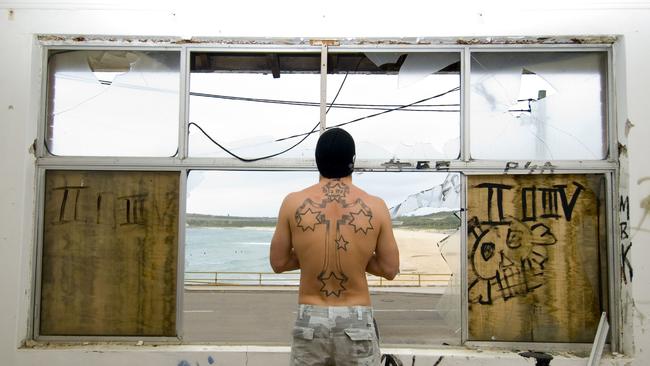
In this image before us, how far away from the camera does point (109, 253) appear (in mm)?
4043

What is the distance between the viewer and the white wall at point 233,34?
3.81 metres

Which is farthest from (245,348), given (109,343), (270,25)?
(270,25)

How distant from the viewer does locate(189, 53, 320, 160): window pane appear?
13.6 ft

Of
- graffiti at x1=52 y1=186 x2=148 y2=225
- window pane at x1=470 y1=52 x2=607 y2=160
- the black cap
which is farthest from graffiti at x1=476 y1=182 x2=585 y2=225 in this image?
graffiti at x1=52 y1=186 x2=148 y2=225

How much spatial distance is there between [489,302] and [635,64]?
6.69 ft

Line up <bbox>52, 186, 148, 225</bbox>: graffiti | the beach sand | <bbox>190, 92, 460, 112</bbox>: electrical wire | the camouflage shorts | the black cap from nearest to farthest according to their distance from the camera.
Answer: the camouflage shorts < the black cap < <bbox>52, 186, 148, 225</bbox>: graffiti < <bbox>190, 92, 460, 112</bbox>: electrical wire < the beach sand

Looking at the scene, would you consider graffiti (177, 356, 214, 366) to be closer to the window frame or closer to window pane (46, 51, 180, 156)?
the window frame

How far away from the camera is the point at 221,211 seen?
4531 mm

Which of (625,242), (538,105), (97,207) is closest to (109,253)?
(97,207)

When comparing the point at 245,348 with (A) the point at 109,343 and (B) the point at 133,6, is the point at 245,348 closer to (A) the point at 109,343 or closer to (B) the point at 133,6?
(A) the point at 109,343

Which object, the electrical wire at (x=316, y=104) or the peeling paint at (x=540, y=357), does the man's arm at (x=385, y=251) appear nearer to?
the electrical wire at (x=316, y=104)

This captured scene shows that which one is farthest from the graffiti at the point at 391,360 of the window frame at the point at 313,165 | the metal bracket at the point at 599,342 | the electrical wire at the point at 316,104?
the electrical wire at the point at 316,104

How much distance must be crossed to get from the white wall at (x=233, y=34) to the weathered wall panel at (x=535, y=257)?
249mm

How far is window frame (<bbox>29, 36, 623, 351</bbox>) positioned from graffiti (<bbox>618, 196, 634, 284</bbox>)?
61mm
